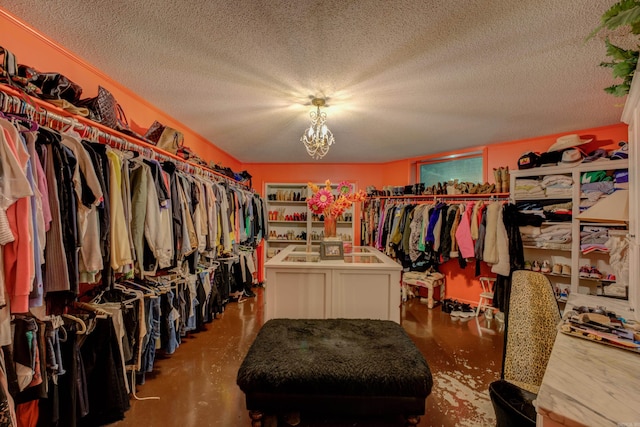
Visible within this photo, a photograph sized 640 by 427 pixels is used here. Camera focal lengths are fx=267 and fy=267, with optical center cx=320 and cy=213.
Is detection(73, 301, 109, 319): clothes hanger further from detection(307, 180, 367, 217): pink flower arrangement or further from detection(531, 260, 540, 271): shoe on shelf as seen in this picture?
detection(531, 260, 540, 271): shoe on shelf

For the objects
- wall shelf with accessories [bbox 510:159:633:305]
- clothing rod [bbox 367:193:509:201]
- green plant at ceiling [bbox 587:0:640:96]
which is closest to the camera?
green plant at ceiling [bbox 587:0:640:96]

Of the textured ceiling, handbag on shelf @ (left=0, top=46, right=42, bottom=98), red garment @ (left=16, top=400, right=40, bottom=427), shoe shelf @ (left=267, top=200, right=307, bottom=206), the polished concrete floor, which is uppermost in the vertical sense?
the textured ceiling

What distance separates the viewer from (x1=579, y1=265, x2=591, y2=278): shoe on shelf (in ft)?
9.71

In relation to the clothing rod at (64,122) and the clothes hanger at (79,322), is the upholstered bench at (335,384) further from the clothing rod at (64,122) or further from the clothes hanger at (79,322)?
the clothing rod at (64,122)

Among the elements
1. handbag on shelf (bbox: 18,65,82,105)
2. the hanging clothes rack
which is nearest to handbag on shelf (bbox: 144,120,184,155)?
handbag on shelf (bbox: 18,65,82,105)

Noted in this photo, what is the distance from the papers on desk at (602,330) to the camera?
115 cm

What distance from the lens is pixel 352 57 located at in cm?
183

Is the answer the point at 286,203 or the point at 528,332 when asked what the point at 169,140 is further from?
the point at 286,203

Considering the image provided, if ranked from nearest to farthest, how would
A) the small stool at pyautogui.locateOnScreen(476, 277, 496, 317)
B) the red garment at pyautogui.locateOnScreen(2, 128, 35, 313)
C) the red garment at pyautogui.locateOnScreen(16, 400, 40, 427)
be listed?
1. the red garment at pyautogui.locateOnScreen(2, 128, 35, 313)
2. the red garment at pyautogui.locateOnScreen(16, 400, 40, 427)
3. the small stool at pyautogui.locateOnScreen(476, 277, 496, 317)

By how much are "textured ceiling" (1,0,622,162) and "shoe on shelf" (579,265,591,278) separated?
5.32 ft

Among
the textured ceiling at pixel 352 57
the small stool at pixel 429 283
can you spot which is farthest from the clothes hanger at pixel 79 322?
the small stool at pixel 429 283

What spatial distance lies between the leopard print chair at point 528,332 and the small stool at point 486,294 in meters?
1.94

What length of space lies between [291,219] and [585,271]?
444cm

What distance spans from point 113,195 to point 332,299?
1.74 metres
